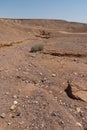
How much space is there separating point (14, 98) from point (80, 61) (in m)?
4.01

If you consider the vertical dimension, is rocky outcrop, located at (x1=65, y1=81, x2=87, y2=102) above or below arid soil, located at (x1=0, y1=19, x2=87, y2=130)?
above

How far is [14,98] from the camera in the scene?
699cm

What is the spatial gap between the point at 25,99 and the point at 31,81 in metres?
1.30

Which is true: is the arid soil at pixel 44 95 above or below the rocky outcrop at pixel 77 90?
below

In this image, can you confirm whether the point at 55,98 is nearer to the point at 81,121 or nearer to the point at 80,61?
the point at 81,121

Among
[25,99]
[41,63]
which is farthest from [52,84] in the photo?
[41,63]

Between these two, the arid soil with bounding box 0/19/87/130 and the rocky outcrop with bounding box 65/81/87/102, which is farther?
the rocky outcrop with bounding box 65/81/87/102

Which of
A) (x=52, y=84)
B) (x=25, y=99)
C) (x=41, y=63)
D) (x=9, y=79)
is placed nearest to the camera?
(x=25, y=99)

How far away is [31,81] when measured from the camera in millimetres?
8141

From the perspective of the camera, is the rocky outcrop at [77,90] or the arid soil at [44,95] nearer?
the arid soil at [44,95]

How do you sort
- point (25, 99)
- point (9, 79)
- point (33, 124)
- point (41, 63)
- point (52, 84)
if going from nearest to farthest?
1. point (33, 124)
2. point (25, 99)
3. point (52, 84)
4. point (9, 79)
5. point (41, 63)

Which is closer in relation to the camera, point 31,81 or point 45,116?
point 45,116

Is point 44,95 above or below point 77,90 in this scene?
below

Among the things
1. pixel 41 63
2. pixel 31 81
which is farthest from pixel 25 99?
pixel 41 63
